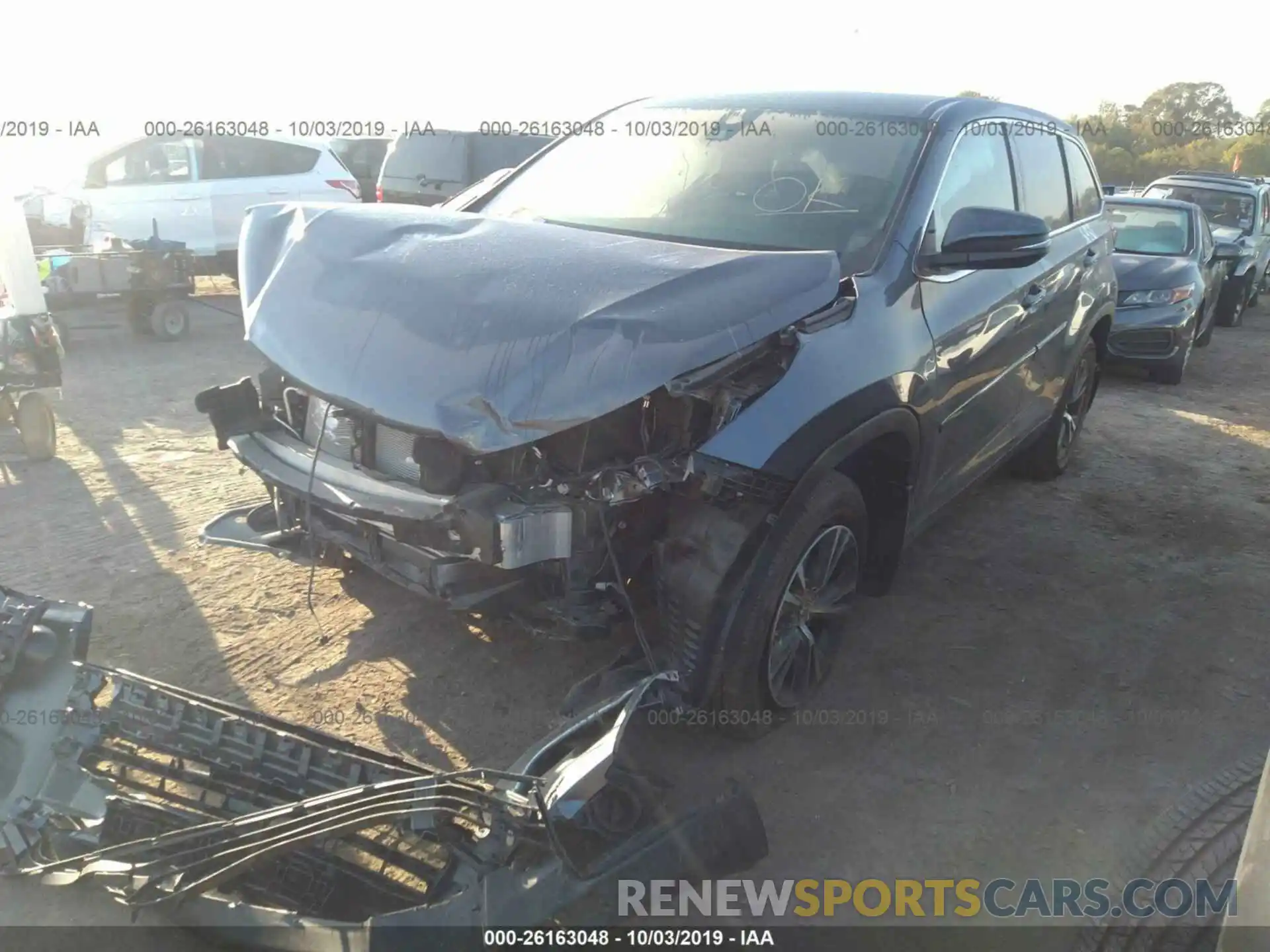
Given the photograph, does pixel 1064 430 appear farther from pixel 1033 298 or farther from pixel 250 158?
pixel 250 158

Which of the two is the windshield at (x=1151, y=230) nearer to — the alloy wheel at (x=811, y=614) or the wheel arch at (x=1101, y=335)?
the wheel arch at (x=1101, y=335)

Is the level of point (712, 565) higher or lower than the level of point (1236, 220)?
lower

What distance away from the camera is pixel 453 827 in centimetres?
219

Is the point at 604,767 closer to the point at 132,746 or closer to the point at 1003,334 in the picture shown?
the point at 132,746

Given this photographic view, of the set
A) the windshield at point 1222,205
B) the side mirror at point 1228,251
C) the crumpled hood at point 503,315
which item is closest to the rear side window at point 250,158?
the crumpled hood at point 503,315

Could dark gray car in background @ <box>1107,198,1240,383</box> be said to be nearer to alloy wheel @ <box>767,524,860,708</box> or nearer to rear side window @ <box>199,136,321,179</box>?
alloy wheel @ <box>767,524,860,708</box>

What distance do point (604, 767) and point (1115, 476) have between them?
471cm

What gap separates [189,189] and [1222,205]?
1249 cm

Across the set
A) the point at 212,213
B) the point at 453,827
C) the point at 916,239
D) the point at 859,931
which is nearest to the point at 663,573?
the point at 453,827

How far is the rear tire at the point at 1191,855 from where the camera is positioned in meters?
2.27

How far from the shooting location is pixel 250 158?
10.8 metres

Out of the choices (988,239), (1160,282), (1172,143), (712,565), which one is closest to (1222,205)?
(1160,282)

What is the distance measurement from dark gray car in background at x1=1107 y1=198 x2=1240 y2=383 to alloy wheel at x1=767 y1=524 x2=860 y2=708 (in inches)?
226

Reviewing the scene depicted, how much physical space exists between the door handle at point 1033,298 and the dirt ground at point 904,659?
1.21 meters
